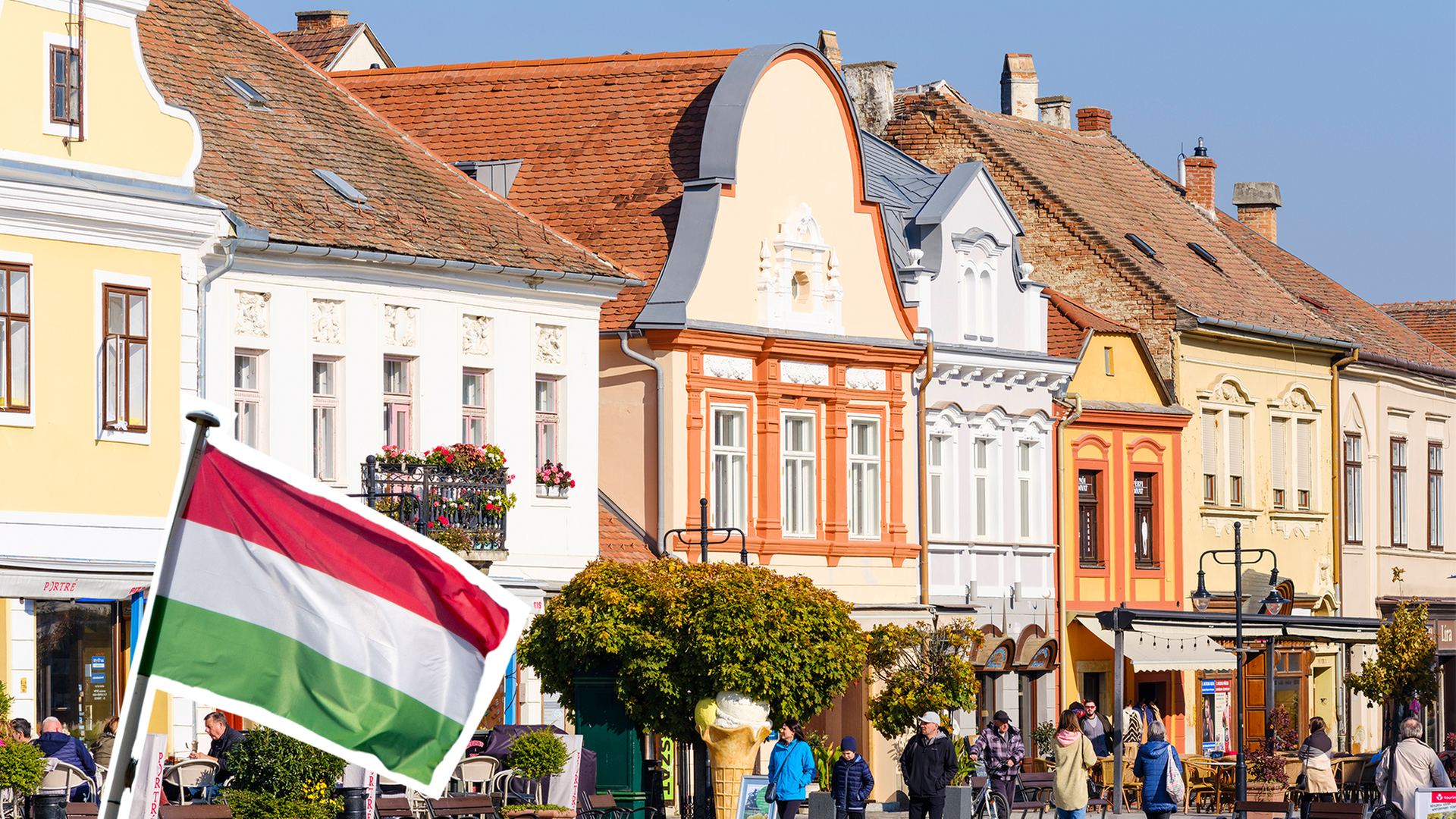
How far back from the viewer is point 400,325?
91.1ft

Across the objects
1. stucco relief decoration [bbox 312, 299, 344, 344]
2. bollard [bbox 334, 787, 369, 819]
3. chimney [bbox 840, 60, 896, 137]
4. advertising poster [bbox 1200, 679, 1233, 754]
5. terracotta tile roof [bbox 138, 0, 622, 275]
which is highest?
chimney [bbox 840, 60, 896, 137]

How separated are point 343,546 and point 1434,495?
145 feet

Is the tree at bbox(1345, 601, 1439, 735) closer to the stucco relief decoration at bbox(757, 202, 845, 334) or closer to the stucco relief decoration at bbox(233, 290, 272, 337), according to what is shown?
the stucco relief decoration at bbox(757, 202, 845, 334)

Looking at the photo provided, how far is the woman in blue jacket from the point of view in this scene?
22375 millimetres

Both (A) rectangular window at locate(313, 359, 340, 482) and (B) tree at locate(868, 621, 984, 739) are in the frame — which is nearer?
(B) tree at locate(868, 621, 984, 739)

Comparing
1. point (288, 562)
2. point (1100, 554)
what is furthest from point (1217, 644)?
point (288, 562)

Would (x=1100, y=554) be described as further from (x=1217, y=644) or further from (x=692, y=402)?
(x=692, y=402)

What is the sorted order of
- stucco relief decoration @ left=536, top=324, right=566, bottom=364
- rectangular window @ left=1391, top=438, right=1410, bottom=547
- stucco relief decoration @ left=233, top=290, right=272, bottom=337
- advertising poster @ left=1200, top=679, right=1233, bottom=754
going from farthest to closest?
rectangular window @ left=1391, top=438, right=1410, bottom=547 < advertising poster @ left=1200, top=679, right=1233, bottom=754 < stucco relief decoration @ left=536, top=324, right=566, bottom=364 < stucco relief decoration @ left=233, top=290, right=272, bottom=337

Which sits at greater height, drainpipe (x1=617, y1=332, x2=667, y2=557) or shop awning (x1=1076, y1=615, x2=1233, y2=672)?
drainpipe (x1=617, y1=332, x2=667, y2=557)

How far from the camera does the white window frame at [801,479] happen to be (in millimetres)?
32969

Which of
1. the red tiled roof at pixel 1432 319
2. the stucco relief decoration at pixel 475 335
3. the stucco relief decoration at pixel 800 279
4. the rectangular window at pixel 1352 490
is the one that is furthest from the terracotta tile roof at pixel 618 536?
the red tiled roof at pixel 1432 319

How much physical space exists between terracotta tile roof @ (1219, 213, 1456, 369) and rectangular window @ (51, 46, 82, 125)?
27.9 m

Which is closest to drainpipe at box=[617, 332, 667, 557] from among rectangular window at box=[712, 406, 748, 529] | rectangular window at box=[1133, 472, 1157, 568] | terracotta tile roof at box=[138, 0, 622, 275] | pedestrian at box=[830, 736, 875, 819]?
rectangular window at box=[712, 406, 748, 529]

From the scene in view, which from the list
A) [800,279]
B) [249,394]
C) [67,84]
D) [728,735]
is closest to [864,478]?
[800,279]
